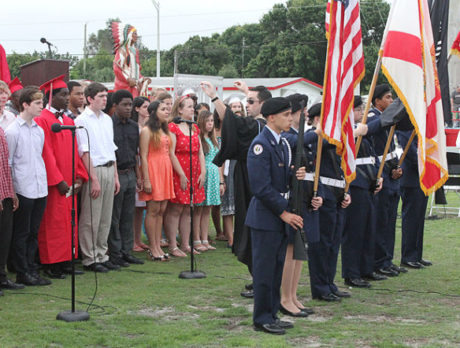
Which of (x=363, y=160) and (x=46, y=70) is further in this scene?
(x=46, y=70)

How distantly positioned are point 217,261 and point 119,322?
12.4 feet

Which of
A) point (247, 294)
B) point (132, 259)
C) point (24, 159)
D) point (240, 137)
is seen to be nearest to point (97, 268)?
point (132, 259)

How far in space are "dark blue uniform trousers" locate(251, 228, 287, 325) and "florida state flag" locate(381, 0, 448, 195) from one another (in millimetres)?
2388

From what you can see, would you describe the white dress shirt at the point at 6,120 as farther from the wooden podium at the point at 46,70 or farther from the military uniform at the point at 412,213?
the military uniform at the point at 412,213

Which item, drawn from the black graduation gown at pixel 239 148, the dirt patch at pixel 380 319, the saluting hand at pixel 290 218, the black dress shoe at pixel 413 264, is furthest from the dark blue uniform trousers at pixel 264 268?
the black dress shoe at pixel 413 264

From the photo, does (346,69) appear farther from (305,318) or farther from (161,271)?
(161,271)

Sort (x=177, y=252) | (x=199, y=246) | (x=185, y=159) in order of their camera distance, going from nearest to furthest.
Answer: (x=177, y=252)
(x=185, y=159)
(x=199, y=246)

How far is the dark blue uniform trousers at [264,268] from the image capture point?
20.5 feet

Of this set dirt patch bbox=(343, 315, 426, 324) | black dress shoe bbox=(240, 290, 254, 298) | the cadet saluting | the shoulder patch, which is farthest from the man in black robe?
the shoulder patch

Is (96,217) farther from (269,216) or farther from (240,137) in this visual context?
(269,216)

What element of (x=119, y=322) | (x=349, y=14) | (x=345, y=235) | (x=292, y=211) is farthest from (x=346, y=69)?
(x=119, y=322)

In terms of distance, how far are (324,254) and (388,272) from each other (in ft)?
6.87

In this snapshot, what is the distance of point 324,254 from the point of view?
7.72 metres

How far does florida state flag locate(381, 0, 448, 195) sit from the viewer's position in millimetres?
7867
